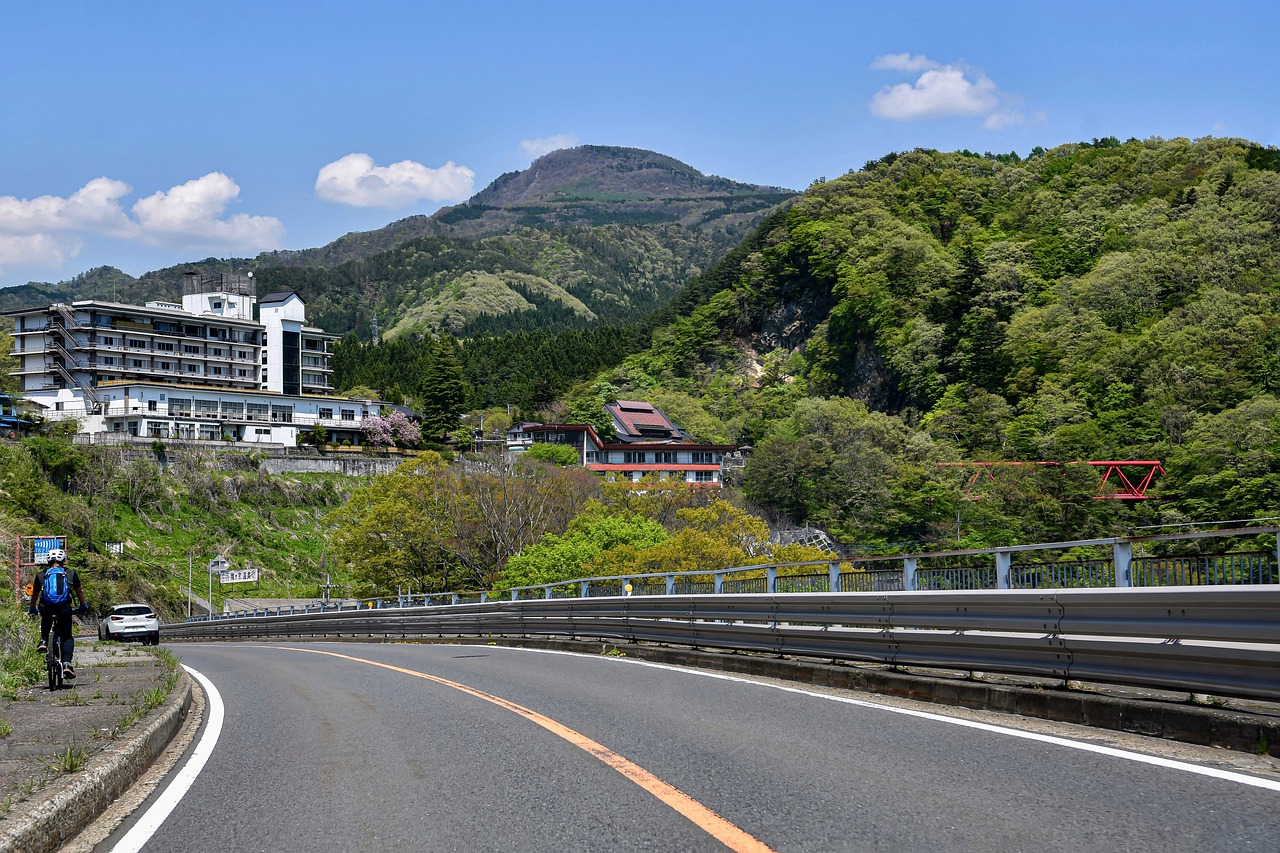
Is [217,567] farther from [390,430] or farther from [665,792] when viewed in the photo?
[665,792]

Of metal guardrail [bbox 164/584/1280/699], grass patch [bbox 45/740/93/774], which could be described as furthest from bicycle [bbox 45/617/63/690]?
metal guardrail [bbox 164/584/1280/699]

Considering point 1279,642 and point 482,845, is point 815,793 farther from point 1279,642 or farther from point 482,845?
point 1279,642

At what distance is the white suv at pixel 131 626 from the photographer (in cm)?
3447

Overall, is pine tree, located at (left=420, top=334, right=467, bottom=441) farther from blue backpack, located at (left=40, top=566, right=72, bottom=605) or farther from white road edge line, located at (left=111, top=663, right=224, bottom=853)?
white road edge line, located at (left=111, top=663, right=224, bottom=853)

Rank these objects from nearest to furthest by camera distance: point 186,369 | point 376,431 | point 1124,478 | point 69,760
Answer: point 69,760, point 1124,478, point 186,369, point 376,431

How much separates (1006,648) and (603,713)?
143 inches

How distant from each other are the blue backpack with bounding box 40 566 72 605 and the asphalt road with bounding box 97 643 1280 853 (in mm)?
2918

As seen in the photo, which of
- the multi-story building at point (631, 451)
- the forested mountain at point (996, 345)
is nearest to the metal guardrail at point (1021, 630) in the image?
the forested mountain at point (996, 345)

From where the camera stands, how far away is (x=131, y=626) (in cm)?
3475

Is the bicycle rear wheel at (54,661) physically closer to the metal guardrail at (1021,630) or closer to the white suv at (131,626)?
the metal guardrail at (1021,630)

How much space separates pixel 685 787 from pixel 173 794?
3.34 meters

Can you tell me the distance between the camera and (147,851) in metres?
5.50

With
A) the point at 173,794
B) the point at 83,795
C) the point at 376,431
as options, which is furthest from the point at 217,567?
the point at 83,795

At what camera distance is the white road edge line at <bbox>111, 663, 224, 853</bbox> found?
5707mm
